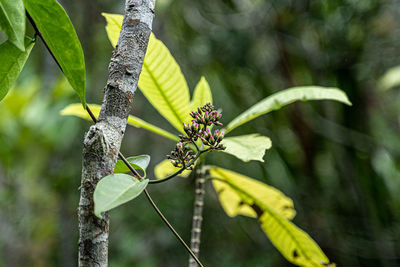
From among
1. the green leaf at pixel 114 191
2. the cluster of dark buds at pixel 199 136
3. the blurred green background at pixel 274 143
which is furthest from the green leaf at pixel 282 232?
the blurred green background at pixel 274 143

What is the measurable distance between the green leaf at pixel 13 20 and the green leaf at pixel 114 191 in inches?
5.2

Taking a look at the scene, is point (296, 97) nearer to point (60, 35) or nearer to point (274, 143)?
point (60, 35)

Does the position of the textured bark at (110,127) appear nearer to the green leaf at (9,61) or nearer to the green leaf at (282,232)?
the green leaf at (9,61)

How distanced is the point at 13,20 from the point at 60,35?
0.16ft

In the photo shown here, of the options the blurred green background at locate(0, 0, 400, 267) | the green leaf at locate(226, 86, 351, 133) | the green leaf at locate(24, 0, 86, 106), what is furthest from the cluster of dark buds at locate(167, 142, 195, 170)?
the blurred green background at locate(0, 0, 400, 267)

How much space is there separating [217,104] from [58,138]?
0.85 metres

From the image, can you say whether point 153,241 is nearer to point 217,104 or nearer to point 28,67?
point 217,104

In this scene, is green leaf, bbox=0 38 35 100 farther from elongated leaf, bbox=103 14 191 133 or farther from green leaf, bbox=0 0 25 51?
elongated leaf, bbox=103 14 191 133

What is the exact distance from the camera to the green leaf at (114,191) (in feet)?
0.90

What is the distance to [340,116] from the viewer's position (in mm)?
1737

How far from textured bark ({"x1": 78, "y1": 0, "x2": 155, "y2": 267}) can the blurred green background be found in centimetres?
137

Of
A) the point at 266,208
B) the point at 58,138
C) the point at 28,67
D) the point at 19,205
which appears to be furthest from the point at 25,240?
the point at 266,208

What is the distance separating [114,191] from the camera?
0.29 metres

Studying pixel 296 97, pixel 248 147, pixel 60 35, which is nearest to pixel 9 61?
pixel 60 35
